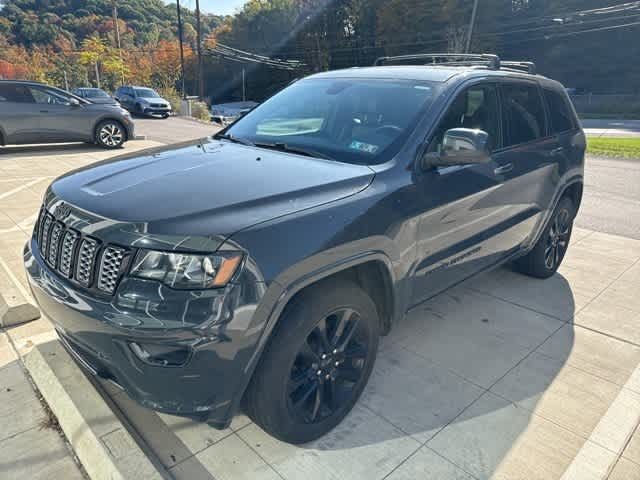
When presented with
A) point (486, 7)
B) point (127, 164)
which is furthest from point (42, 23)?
point (127, 164)

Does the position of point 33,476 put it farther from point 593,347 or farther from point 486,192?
point 593,347

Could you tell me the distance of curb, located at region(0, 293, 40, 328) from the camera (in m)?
3.44

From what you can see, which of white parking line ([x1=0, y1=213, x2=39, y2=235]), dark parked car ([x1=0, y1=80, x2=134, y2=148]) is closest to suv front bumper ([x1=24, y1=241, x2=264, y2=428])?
white parking line ([x1=0, y1=213, x2=39, y2=235])

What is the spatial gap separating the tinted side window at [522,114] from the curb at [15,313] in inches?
141

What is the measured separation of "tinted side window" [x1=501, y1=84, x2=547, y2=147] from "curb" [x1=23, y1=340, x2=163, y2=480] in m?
3.07

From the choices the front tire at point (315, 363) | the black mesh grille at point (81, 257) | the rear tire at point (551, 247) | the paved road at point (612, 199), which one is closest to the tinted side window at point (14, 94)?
the black mesh grille at point (81, 257)

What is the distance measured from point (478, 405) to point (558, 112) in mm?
2821

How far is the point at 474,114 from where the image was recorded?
3.37 metres

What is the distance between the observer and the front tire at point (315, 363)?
86.5 inches

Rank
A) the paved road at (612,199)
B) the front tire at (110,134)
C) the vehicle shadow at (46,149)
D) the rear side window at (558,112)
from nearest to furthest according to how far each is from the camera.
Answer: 1. the rear side window at (558,112)
2. the paved road at (612,199)
3. the vehicle shadow at (46,149)
4. the front tire at (110,134)

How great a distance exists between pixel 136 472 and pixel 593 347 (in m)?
3.09

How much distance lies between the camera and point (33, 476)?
2.28 m

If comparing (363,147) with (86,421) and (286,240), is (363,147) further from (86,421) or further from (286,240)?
(86,421)

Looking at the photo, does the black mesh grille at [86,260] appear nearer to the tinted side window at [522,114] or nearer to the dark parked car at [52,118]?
the tinted side window at [522,114]
